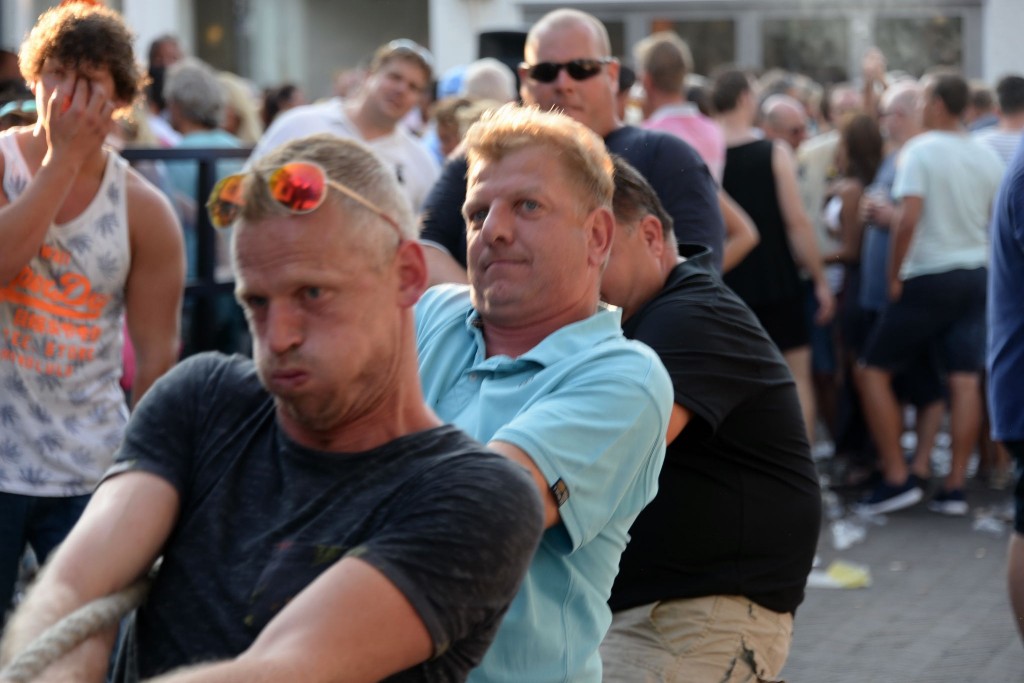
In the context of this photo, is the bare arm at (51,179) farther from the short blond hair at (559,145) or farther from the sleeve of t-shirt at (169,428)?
the sleeve of t-shirt at (169,428)

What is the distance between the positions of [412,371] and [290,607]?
42 cm

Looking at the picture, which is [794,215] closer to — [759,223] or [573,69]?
[759,223]

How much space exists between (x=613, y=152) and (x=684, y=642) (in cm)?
171

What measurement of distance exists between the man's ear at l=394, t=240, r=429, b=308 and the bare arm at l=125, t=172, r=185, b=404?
5.77ft

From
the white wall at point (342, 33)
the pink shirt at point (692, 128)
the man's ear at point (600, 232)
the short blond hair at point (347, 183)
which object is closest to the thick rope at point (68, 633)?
the short blond hair at point (347, 183)

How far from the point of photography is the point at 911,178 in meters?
7.79

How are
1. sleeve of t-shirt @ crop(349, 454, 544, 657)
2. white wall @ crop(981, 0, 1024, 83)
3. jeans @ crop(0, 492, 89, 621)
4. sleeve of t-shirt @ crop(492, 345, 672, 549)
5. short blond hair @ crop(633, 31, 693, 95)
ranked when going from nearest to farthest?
sleeve of t-shirt @ crop(349, 454, 544, 657) < sleeve of t-shirt @ crop(492, 345, 672, 549) < jeans @ crop(0, 492, 89, 621) < short blond hair @ crop(633, 31, 693, 95) < white wall @ crop(981, 0, 1024, 83)

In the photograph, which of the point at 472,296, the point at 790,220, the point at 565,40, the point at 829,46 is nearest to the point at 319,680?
the point at 472,296

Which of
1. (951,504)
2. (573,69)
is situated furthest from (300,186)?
(951,504)

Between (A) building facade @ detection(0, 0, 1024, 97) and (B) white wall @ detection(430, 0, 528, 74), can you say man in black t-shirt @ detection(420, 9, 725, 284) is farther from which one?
(B) white wall @ detection(430, 0, 528, 74)

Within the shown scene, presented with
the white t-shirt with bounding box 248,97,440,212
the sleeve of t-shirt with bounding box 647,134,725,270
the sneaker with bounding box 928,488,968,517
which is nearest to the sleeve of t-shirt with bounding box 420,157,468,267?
the sleeve of t-shirt with bounding box 647,134,725,270

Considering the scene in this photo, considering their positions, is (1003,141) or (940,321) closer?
(940,321)

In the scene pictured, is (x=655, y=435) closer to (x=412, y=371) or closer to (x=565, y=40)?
(x=412, y=371)

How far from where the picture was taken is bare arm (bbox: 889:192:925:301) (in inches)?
305
